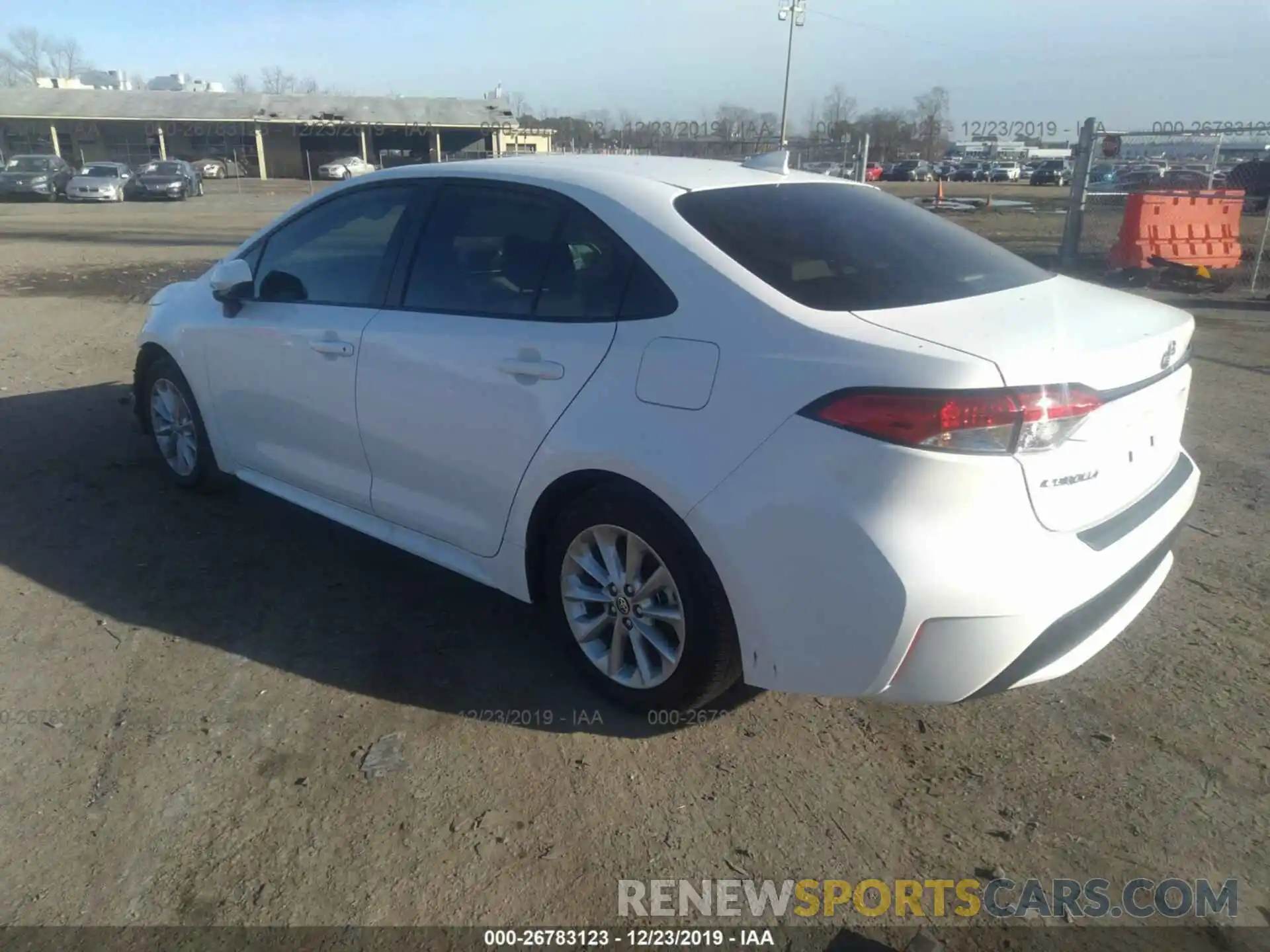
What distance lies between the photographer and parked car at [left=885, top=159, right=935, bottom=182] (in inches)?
2311

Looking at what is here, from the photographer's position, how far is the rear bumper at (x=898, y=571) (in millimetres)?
2453

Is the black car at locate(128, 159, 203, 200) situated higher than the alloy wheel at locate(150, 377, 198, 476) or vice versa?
the alloy wheel at locate(150, 377, 198, 476)

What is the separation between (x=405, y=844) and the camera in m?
2.69

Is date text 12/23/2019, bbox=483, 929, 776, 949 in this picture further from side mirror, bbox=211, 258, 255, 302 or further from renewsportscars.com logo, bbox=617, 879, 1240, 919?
side mirror, bbox=211, 258, 255, 302

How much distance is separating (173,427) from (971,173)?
59.7m

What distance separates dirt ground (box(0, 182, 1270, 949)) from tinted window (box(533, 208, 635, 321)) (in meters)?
1.31

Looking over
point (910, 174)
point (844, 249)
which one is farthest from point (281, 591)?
point (910, 174)

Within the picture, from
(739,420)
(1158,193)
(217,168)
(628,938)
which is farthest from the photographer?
(217,168)

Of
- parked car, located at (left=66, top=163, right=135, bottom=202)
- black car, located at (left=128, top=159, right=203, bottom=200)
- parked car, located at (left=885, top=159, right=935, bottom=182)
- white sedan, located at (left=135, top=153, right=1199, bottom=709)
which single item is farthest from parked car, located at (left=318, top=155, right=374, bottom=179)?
white sedan, located at (left=135, top=153, right=1199, bottom=709)

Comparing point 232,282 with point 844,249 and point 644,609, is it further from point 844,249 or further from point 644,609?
point 844,249

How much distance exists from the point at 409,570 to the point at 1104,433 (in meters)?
2.90

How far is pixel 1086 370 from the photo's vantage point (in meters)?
2.57

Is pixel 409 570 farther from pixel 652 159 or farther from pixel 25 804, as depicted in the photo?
pixel 652 159

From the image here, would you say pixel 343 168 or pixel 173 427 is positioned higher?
pixel 173 427
